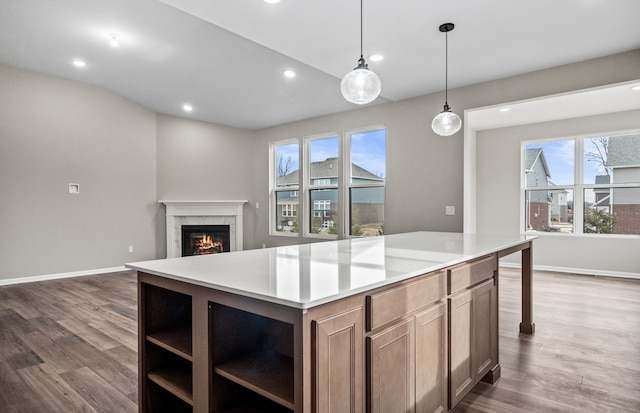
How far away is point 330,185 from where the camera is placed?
6.60m

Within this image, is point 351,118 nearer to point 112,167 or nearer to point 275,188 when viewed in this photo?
point 275,188

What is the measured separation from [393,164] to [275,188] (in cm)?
288

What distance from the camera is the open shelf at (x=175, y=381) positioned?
1.45 m

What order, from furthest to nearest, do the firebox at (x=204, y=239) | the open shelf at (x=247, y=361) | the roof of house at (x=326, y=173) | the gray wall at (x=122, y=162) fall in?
1. the firebox at (x=204, y=239)
2. the roof of house at (x=326, y=173)
3. the gray wall at (x=122, y=162)
4. the open shelf at (x=247, y=361)

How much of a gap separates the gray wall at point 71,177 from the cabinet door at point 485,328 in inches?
228

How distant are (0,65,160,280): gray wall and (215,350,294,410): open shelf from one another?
528cm

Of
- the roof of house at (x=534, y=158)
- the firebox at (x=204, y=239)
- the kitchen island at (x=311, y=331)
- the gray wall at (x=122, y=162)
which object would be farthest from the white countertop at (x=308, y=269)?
the firebox at (x=204, y=239)

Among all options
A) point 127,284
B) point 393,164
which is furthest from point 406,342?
point 127,284

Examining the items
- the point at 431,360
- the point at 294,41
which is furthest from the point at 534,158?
the point at 431,360

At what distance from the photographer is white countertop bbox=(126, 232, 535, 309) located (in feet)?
3.75

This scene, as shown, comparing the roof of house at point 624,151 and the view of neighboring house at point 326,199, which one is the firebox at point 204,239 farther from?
the roof of house at point 624,151

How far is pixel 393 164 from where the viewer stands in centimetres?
548

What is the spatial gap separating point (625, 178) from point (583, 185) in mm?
509

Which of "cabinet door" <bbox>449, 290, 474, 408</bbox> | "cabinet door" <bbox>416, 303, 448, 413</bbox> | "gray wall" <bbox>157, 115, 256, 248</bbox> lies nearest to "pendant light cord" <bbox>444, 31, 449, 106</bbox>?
"cabinet door" <bbox>449, 290, 474, 408</bbox>
